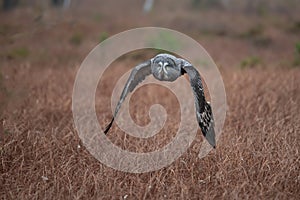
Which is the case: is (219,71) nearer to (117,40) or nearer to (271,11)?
(117,40)

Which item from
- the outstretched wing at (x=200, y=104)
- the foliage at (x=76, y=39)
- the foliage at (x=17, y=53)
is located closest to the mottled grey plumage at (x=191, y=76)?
the outstretched wing at (x=200, y=104)

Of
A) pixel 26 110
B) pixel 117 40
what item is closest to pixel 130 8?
pixel 117 40

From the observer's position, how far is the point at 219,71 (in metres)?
8.55

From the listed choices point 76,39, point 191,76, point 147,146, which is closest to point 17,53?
point 76,39

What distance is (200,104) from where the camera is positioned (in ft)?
12.8

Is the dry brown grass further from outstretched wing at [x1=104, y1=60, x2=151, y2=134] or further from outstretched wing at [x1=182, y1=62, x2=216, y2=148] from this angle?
outstretched wing at [x1=104, y1=60, x2=151, y2=134]

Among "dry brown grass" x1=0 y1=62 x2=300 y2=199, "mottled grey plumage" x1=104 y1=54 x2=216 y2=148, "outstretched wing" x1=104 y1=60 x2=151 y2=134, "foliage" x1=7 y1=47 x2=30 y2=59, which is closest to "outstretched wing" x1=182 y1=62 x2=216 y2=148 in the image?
"mottled grey plumage" x1=104 y1=54 x2=216 y2=148

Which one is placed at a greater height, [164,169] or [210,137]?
[210,137]

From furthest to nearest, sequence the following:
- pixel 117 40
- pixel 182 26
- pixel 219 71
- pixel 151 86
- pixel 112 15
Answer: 1. pixel 112 15
2. pixel 182 26
3. pixel 117 40
4. pixel 219 71
5. pixel 151 86

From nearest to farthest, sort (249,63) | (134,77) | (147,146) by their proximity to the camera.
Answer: (134,77) < (147,146) < (249,63)

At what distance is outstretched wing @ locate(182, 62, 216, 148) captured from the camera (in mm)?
3898

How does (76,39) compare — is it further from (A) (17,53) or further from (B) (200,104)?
(B) (200,104)

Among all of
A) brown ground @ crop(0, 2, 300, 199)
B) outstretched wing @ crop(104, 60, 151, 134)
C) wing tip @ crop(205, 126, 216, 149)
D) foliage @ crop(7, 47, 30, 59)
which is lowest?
foliage @ crop(7, 47, 30, 59)

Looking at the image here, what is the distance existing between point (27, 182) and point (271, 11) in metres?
18.9
